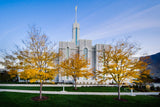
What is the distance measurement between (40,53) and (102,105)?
8.01m

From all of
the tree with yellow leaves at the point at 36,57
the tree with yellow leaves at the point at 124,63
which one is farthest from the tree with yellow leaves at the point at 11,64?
the tree with yellow leaves at the point at 124,63

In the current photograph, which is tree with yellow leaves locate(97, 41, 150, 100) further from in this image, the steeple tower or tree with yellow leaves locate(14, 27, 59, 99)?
the steeple tower

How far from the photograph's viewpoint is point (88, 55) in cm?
3291

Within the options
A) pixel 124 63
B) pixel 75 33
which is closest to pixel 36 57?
pixel 124 63

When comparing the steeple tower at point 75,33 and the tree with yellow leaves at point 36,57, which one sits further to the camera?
the steeple tower at point 75,33

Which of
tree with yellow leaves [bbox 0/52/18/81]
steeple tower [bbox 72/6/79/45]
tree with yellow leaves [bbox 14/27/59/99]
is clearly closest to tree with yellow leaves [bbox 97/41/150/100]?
tree with yellow leaves [bbox 14/27/59/99]

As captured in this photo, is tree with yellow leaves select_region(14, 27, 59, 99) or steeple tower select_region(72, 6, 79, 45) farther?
steeple tower select_region(72, 6, 79, 45)

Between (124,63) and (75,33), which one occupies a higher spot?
(75,33)

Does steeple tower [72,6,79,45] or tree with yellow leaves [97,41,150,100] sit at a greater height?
steeple tower [72,6,79,45]

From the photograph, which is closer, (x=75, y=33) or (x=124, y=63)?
(x=124, y=63)

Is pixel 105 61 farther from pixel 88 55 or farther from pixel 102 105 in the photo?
pixel 88 55

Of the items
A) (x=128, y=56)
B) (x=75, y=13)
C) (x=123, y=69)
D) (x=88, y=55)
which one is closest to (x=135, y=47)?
(x=128, y=56)

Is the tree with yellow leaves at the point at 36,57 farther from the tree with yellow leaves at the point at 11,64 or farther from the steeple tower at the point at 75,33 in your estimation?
the steeple tower at the point at 75,33

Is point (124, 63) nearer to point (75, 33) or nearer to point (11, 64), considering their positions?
point (11, 64)
